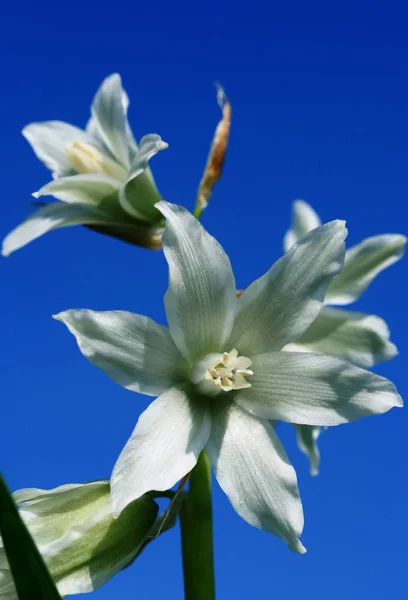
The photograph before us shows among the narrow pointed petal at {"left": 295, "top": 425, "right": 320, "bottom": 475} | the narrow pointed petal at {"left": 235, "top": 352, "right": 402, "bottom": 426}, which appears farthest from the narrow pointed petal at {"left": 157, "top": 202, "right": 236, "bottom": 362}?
the narrow pointed petal at {"left": 295, "top": 425, "right": 320, "bottom": 475}

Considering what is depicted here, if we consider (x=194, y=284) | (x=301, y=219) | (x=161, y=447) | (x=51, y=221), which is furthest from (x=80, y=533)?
(x=301, y=219)

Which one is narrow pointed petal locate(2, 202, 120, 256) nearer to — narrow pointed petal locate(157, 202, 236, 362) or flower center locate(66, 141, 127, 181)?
flower center locate(66, 141, 127, 181)

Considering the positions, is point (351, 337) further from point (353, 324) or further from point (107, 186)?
point (107, 186)

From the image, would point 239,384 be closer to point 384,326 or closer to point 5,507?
point 5,507

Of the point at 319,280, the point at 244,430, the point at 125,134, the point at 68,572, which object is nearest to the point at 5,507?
the point at 68,572

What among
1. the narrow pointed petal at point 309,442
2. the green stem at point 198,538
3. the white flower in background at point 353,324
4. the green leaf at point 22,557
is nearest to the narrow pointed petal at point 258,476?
the green stem at point 198,538
